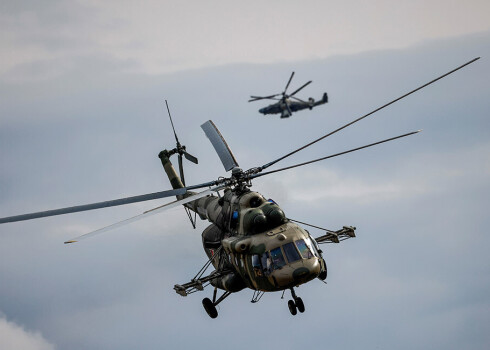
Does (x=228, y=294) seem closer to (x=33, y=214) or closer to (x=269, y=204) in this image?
(x=269, y=204)

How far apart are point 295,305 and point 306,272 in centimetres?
402

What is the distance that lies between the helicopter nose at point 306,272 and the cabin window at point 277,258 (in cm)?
Answer: 92

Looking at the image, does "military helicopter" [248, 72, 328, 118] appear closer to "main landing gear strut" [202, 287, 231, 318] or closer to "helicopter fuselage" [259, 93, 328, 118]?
"helicopter fuselage" [259, 93, 328, 118]

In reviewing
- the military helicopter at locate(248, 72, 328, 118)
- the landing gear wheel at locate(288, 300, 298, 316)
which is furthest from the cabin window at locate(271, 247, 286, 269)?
the military helicopter at locate(248, 72, 328, 118)

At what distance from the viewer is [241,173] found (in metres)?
37.8

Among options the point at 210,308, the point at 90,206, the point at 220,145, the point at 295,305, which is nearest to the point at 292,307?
the point at 295,305

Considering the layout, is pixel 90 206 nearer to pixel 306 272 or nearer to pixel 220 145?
pixel 220 145

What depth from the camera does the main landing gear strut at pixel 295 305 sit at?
34.5 metres

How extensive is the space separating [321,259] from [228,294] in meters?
6.83

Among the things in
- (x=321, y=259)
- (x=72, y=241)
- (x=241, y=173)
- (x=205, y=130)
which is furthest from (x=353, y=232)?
(x=72, y=241)

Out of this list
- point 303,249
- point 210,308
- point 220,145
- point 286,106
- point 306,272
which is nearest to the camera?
point 306,272

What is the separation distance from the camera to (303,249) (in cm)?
3266

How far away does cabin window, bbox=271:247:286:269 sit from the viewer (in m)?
32.1

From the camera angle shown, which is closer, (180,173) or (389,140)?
(389,140)
